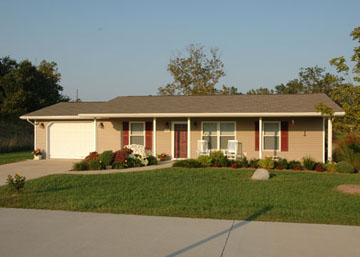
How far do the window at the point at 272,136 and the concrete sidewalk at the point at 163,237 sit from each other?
10.4 m

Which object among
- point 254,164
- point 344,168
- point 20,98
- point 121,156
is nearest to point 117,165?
point 121,156

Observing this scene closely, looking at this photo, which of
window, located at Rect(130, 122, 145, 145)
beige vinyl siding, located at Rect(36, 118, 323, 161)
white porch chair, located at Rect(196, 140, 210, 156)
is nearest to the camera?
beige vinyl siding, located at Rect(36, 118, 323, 161)

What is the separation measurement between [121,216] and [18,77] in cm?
2584

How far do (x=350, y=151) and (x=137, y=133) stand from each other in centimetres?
981

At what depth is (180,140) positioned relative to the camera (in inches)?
698

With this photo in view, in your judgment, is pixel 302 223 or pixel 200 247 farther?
pixel 302 223

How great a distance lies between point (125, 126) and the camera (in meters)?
18.3

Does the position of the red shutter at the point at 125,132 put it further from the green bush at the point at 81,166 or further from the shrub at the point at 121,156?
the green bush at the point at 81,166

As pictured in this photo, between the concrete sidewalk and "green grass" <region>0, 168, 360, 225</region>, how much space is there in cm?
62

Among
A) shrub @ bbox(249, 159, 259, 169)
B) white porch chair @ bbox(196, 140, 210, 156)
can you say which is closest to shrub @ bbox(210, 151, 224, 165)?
shrub @ bbox(249, 159, 259, 169)

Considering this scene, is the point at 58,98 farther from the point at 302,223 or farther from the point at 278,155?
the point at 302,223

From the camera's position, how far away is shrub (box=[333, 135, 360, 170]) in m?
14.5

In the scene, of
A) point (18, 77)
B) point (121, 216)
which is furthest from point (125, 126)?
point (18, 77)

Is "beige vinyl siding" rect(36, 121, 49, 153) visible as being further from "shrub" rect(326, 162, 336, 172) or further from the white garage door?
"shrub" rect(326, 162, 336, 172)
